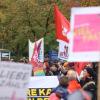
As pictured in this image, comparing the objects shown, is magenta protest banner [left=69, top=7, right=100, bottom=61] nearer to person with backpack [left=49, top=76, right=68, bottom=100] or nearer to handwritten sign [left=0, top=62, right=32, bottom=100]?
handwritten sign [left=0, top=62, right=32, bottom=100]

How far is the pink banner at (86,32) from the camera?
279 inches

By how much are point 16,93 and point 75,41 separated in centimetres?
97

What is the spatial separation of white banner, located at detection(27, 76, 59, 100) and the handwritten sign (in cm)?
508

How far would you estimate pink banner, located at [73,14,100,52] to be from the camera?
709 cm

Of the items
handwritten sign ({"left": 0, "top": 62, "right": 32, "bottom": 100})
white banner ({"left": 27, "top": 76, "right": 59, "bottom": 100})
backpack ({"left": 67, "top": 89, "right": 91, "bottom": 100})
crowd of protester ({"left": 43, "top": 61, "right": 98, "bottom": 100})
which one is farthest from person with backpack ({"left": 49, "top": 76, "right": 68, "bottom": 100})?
white banner ({"left": 27, "top": 76, "right": 59, "bottom": 100})

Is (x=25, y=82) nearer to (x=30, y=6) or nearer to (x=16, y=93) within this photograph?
(x=16, y=93)

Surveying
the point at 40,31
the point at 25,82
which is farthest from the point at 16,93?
the point at 40,31

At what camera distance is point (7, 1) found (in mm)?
47906

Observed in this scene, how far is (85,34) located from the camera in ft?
23.6

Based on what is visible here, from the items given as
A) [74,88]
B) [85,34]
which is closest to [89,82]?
[74,88]

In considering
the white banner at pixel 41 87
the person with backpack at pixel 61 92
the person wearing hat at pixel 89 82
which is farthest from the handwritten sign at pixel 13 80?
the white banner at pixel 41 87

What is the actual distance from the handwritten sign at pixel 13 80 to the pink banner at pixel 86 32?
2.30 feet

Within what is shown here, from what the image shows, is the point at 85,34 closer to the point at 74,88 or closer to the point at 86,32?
the point at 86,32

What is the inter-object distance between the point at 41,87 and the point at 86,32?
5498 mm
